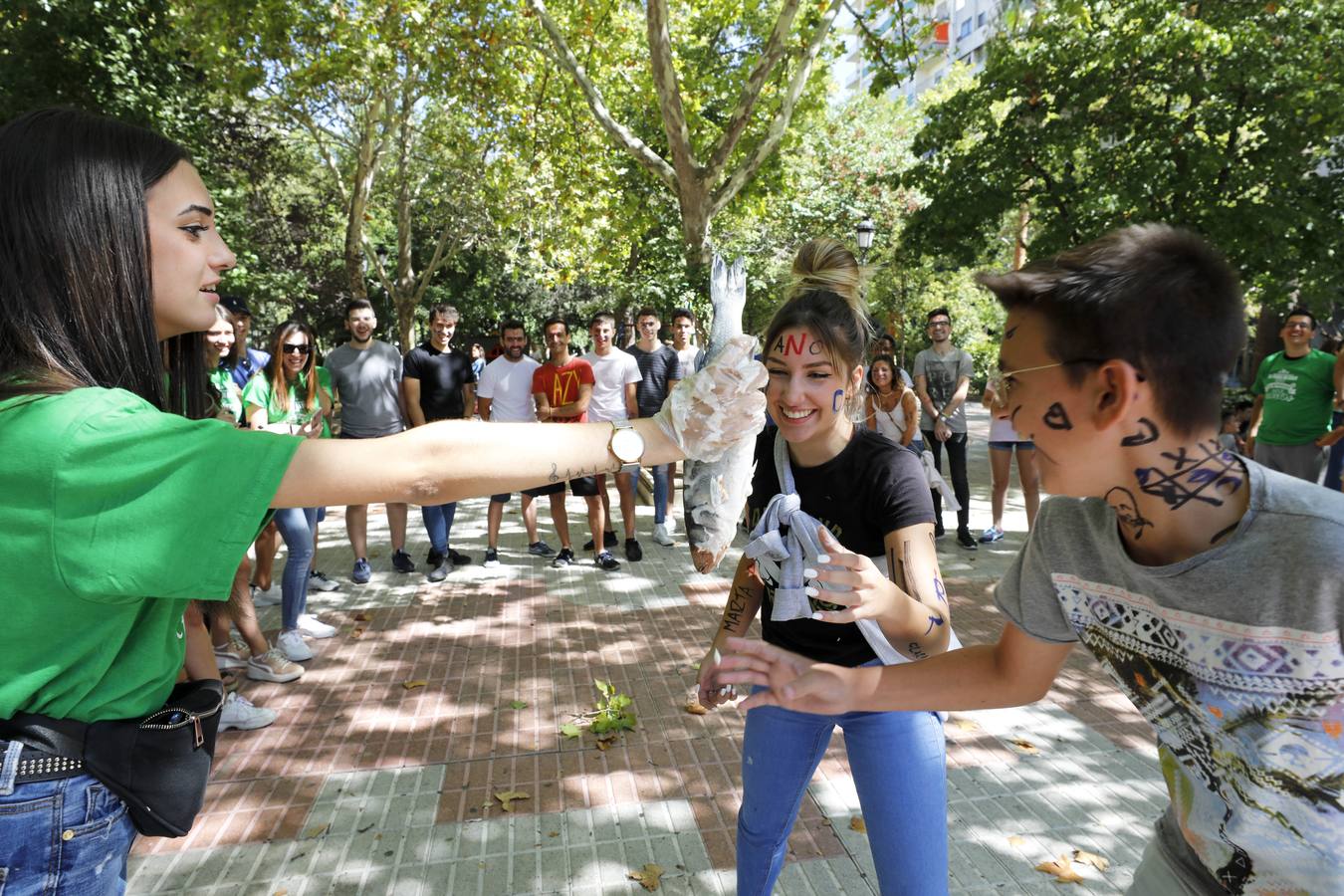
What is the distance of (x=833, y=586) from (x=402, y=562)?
5.77 m

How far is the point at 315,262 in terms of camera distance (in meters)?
26.6

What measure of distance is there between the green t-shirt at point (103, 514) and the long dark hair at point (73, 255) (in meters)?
0.12

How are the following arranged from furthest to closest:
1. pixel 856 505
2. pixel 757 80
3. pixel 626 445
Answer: pixel 757 80
pixel 856 505
pixel 626 445

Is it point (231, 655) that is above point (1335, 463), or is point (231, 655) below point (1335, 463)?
below

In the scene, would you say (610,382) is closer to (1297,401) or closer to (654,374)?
(654,374)

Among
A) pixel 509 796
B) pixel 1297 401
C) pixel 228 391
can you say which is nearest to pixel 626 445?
pixel 509 796

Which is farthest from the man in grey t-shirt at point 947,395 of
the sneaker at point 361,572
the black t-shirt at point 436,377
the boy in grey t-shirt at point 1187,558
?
the boy in grey t-shirt at point 1187,558

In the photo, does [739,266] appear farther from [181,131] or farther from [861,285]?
[181,131]

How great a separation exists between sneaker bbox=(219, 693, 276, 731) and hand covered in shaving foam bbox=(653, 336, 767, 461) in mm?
3574

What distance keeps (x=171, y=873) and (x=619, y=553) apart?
463 cm

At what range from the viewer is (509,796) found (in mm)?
3336

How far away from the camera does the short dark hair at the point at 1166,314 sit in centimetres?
125

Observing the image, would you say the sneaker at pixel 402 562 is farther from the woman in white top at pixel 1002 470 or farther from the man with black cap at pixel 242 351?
the woman in white top at pixel 1002 470

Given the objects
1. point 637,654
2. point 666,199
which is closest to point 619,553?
point 637,654
